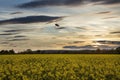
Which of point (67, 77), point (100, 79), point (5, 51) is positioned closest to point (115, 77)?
point (100, 79)

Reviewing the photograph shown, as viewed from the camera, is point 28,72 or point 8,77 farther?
point 28,72

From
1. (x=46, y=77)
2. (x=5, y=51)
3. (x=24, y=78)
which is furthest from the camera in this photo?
(x=5, y=51)

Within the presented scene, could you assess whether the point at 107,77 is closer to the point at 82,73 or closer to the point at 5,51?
the point at 82,73

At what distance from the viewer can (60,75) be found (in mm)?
17938

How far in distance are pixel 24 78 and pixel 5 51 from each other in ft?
300

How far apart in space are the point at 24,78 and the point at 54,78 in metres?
1.76

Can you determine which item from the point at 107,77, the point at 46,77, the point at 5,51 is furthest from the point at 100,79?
the point at 5,51

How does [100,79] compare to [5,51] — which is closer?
[100,79]

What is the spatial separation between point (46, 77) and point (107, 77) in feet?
12.2

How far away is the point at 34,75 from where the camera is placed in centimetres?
1880

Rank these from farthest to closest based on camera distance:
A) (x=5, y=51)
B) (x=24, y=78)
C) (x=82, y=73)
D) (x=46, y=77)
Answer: (x=5, y=51)
(x=82, y=73)
(x=46, y=77)
(x=24, y=78)

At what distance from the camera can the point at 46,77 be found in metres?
18.1

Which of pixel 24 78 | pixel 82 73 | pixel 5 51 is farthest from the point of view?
pixel 5 51

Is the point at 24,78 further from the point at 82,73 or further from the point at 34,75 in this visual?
the point at 82,73
